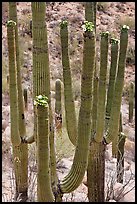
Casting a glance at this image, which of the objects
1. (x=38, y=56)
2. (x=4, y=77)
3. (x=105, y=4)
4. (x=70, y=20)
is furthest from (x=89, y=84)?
(x=105, y=4)

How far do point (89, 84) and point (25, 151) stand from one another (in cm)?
173

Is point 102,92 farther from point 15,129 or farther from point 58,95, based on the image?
point 58,95

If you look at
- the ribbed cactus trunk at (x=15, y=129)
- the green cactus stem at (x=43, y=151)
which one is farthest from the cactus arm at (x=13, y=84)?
the green cactus stem at (x=43, y=151)

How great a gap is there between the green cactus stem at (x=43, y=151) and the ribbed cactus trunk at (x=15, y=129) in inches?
46.2

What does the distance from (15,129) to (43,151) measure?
150 cm

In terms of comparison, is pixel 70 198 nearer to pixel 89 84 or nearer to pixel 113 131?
pixel 113 131

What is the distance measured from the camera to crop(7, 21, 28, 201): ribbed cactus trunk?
4.92 m

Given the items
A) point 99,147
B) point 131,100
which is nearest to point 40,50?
point 99,147

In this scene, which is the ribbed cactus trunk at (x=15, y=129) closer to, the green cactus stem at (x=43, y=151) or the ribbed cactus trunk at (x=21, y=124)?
the ribbed cactus trunk at (x=21, y=124)

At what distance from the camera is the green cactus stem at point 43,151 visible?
379 cm

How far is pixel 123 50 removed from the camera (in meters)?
5.50

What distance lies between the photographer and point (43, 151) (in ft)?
13.0

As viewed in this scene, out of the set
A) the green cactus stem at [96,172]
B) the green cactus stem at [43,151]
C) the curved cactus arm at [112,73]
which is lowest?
the green cactus stem at [96,172]

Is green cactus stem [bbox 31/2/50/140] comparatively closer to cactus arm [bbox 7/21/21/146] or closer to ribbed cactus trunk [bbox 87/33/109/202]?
cactus arm [bbox 7/21/21/146]
